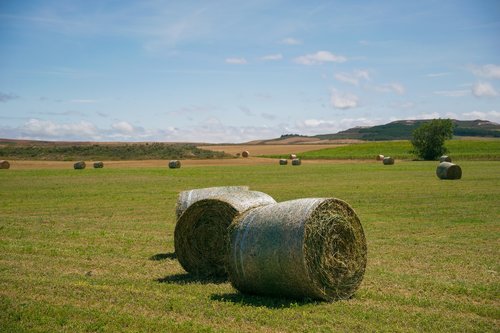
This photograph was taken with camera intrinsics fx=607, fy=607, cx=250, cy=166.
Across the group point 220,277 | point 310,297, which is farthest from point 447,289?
point 220,277

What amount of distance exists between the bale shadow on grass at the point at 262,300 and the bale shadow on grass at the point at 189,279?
1288mm

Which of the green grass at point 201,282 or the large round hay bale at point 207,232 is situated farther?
the large round hay bale at point 207,232

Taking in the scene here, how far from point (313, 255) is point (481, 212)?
13604 mm

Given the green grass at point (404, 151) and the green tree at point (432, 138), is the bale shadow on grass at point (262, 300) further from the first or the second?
the green tree at point (432, 138)

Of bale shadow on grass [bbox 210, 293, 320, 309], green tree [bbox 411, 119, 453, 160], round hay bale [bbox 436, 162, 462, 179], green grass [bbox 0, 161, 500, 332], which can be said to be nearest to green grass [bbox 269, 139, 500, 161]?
green tree [bbox 411, 119, 453, 160]

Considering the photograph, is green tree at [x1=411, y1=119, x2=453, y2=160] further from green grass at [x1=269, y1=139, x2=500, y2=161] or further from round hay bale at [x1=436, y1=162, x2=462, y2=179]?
round hay bale at [x1=436, y1=162, x2=462, y2=179]

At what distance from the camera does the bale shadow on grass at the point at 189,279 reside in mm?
11047

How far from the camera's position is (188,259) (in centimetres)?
1176

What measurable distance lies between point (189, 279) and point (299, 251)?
10.1 feet

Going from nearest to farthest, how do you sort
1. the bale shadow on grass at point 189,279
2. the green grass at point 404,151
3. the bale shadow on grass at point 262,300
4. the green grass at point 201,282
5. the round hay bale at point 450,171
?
the green grass at point 201,282 → the bale shadow on grass at point 262,300 → the bale shadow on grass at point 189,279 → the round hay bale at point 450,171 → the green grass at point 404,151

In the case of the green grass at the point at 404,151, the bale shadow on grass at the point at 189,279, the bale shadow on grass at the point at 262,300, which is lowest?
the bale shadow on grass at the point at 189,279

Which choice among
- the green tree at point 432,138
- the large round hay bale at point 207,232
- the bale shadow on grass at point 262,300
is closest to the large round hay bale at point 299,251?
the bale shadow on grass at point 262,300

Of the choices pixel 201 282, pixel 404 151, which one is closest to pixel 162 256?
pixel 201 282

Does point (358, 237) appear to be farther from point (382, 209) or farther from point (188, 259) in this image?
point (382, 209)
